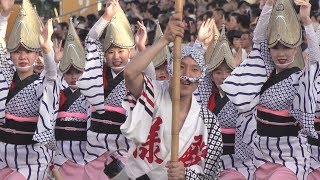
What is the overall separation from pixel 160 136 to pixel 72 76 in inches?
156

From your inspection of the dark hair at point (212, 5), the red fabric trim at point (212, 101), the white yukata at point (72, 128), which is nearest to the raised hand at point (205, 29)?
the red fabric trim at point (212, 101)

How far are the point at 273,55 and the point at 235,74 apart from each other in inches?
17.8

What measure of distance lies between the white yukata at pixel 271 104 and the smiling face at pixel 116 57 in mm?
1603

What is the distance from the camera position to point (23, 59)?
10297 millimetres

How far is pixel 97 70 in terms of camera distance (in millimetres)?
10531

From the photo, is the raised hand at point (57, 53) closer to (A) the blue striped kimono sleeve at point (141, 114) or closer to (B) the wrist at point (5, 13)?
(B) the wrist at point (5, 13)

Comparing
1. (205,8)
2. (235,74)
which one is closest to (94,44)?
(235,74)

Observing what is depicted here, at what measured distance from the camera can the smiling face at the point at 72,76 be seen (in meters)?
11.5

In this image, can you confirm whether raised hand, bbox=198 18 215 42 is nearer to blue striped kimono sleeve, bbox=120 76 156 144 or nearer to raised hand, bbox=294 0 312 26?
raised hand, bbox=294 0 312 26

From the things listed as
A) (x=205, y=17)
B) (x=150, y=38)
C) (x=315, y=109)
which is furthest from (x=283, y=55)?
(x=205, y=17)

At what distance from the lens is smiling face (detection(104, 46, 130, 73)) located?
10.8 metres

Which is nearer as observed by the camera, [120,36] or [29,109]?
[29,109]

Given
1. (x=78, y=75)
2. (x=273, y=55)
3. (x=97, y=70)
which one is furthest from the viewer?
(x=78, y=75)

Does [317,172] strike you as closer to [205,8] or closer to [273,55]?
[273,55]
